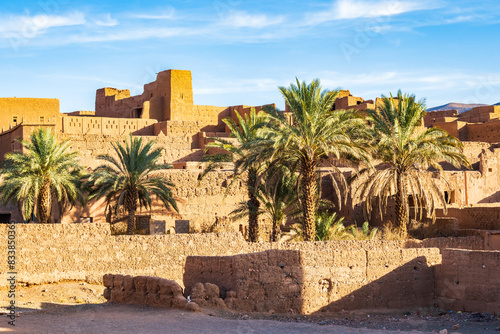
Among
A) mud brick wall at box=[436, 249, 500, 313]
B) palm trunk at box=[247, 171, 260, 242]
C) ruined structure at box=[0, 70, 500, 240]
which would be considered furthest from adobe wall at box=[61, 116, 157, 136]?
mud brick wall at box=[436, 249, 500, 313]

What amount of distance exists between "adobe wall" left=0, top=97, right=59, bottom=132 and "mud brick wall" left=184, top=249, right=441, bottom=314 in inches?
1037

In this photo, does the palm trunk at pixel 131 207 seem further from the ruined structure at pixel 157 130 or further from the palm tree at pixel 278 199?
the palm tree at pixel 278 199

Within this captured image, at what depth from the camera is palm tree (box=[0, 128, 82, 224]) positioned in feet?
72.4

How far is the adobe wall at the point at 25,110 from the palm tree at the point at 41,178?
17.0m

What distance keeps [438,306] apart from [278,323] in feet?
18.4

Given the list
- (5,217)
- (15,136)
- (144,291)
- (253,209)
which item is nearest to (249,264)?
(144,291)

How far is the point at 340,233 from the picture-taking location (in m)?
24.3

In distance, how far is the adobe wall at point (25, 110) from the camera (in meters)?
40.0

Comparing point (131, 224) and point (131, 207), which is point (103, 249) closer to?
point (131, 224)

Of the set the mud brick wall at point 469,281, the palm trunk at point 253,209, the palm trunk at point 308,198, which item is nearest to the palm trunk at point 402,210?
the palm trunk at point 308,198

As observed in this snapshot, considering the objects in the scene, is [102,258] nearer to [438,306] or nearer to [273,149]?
[273,149]

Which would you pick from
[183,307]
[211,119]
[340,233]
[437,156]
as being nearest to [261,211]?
[340,233]

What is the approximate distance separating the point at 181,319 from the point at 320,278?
456 cm

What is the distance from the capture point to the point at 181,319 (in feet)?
43.3
